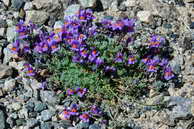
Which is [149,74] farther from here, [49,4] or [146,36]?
[49,4]

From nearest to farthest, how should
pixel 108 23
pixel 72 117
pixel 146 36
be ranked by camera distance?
1. pixel 72 117
2. pixel 108 23
3. pixel 146 36

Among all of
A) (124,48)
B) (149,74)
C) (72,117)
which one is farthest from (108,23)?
(72,117)

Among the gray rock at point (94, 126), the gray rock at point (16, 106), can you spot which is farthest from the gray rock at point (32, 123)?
the gray rock at point (94, 126)

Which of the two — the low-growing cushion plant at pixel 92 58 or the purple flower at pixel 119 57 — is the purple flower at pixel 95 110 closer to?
the low-growing cushion plant at pixel 92 58

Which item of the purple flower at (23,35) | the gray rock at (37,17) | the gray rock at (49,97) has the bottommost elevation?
the gray rock at (49,97)

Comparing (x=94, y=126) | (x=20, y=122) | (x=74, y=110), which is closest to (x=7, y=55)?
(x=20, y=122)

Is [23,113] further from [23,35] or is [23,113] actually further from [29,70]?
[23,35]

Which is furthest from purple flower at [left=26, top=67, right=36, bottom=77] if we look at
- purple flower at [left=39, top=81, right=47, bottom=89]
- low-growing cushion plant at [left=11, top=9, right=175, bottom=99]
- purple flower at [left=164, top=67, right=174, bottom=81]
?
purple flower at [left=164, top=67, right=174, bottom=81]
